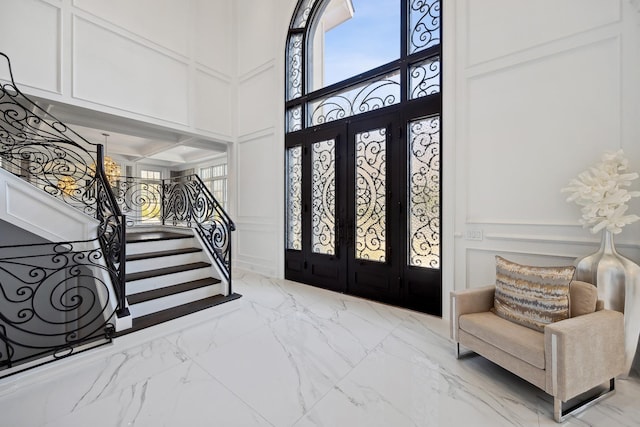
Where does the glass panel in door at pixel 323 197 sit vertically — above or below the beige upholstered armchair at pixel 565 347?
above

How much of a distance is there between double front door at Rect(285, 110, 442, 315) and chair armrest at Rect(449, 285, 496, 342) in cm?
79

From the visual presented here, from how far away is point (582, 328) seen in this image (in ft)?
5.26

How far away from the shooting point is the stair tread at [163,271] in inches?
121

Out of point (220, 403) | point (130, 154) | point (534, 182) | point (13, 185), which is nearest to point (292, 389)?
point (220, 403)

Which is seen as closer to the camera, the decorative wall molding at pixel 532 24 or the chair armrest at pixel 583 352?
the chair armrest at pixel 583 352

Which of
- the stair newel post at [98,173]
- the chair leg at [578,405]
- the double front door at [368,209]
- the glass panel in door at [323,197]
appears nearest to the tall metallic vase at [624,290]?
the chair leg at [578,405]

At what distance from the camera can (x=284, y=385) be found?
1.90m

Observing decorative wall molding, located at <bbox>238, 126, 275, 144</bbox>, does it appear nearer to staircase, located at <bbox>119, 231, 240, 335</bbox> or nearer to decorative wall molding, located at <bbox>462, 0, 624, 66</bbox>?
staircase, located at <bbox>119, 231, 240, 335</bbox>

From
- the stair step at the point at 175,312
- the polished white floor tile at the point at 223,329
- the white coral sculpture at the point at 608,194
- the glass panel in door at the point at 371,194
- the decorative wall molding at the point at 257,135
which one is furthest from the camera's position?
the decorative wall molding at the point at 257,135

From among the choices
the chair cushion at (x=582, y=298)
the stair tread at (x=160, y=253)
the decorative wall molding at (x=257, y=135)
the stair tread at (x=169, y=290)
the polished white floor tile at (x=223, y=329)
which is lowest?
the polished white floor tile at (x=223, y=329)

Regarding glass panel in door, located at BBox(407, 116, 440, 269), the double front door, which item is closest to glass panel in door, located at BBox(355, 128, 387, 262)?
the double front door

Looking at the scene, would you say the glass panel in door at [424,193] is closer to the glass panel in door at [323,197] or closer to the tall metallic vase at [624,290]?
the glass panel in door at [323,197]

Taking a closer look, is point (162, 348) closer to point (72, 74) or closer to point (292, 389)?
point (292, 389)

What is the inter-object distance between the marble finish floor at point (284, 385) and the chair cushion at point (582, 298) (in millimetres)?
576
